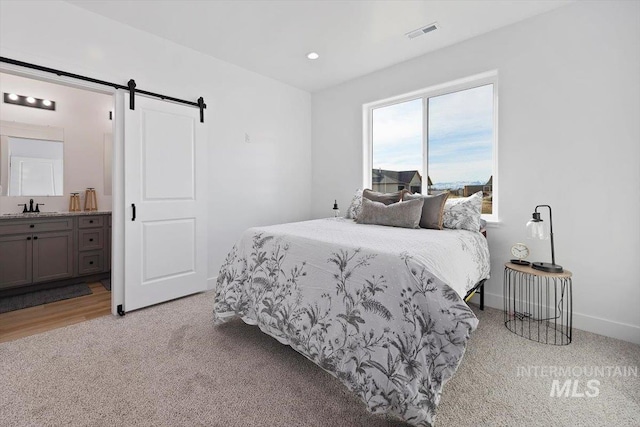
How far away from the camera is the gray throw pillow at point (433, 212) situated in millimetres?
2646

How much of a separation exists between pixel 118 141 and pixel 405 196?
2800 mm

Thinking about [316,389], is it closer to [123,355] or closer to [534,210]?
[123,355]

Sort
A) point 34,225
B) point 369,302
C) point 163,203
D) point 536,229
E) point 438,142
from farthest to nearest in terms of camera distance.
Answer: point 438,142 → point 34,225 → point 163,203 → point 536,229 → point 369,302

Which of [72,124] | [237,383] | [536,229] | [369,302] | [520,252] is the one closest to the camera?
[369,302]

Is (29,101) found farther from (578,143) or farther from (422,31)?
(578,143)

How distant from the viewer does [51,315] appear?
8.88 ft

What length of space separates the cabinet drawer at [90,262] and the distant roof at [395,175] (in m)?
3.70

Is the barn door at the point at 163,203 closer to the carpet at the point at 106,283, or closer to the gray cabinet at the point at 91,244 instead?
the carpet at the point at 106,283

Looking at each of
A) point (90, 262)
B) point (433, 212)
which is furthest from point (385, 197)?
point (90, 262)

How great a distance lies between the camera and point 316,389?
5.51 feet

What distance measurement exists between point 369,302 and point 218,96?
299cm

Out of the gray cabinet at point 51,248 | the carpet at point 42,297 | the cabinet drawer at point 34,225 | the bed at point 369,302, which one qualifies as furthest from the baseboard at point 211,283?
the cabinet drawer at point 34,225

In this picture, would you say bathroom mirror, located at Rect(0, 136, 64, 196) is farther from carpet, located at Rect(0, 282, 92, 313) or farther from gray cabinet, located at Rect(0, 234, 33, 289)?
carpet, located at Rect(0, 282, 92, 313)

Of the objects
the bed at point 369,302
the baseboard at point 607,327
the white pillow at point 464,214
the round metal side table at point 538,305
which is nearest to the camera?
the bed at point 369,302
